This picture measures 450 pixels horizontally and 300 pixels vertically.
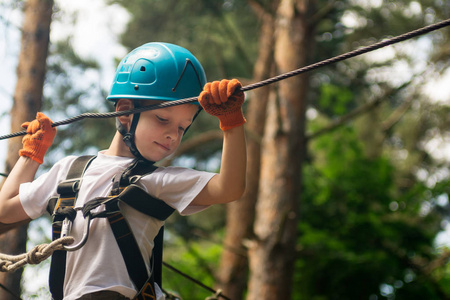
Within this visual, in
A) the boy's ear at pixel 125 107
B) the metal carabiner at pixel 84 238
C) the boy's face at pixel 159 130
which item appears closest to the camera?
the metal carabiner at pixel 84 238

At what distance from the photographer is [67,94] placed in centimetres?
707

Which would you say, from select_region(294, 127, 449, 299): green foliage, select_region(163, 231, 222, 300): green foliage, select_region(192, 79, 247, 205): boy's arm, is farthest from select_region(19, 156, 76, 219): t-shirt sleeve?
select_region(163, 231, 222, 300): green foliage

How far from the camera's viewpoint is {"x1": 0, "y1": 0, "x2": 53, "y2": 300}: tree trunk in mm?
3459

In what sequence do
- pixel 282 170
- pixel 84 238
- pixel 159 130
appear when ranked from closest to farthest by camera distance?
pixel 84 238, pixel 159 130, pixel 282 170

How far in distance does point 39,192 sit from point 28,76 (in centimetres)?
207

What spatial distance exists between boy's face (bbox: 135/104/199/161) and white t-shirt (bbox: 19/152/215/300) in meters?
0.08

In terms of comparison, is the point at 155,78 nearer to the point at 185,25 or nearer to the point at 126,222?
the point at 126,222

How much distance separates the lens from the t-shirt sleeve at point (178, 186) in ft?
6.25

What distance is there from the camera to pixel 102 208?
1870mm

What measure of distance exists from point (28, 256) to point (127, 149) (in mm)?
566

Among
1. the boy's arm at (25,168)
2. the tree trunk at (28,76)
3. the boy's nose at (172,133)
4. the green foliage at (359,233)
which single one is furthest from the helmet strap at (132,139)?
the green foliage at (359,233)

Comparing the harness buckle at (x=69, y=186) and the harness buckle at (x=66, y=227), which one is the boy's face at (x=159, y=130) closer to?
the harness buckle at (x=69, y=186)

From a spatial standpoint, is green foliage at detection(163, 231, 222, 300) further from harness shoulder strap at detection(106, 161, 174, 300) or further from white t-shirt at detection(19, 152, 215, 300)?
harness shoulder strap at detection(106, 161, 174, 300)

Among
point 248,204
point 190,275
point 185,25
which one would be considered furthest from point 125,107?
point 190,275
